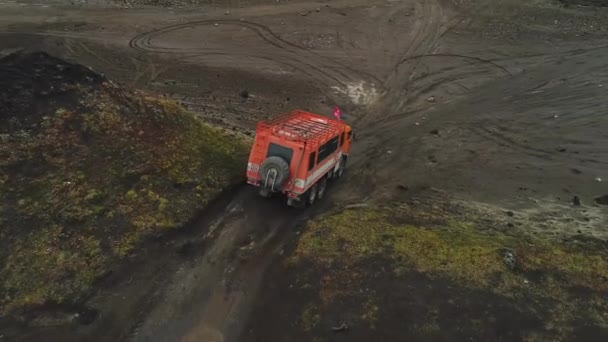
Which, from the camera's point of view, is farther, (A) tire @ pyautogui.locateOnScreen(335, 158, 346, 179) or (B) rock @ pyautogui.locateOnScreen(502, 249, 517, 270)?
(A) tire @ pyautogui.locateOnScreen(335, 158, 346, 179)

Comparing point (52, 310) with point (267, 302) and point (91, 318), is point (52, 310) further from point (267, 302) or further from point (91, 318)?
point (267, 302)

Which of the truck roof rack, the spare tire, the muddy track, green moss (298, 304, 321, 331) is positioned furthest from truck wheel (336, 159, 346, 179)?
the muddy track

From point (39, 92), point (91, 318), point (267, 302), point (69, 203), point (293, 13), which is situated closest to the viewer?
point (91, 318)

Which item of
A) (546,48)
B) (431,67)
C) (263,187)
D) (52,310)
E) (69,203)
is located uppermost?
(546,48)

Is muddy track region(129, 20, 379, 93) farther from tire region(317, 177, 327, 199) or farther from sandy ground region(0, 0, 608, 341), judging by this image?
tire region(317, 177, 327, 199)

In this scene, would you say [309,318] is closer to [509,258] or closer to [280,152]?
[280,152]

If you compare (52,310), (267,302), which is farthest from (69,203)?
(267,302)

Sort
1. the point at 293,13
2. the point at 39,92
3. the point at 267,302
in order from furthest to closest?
the point at 293,13 → the point at 39,92 → the point at 267,302
